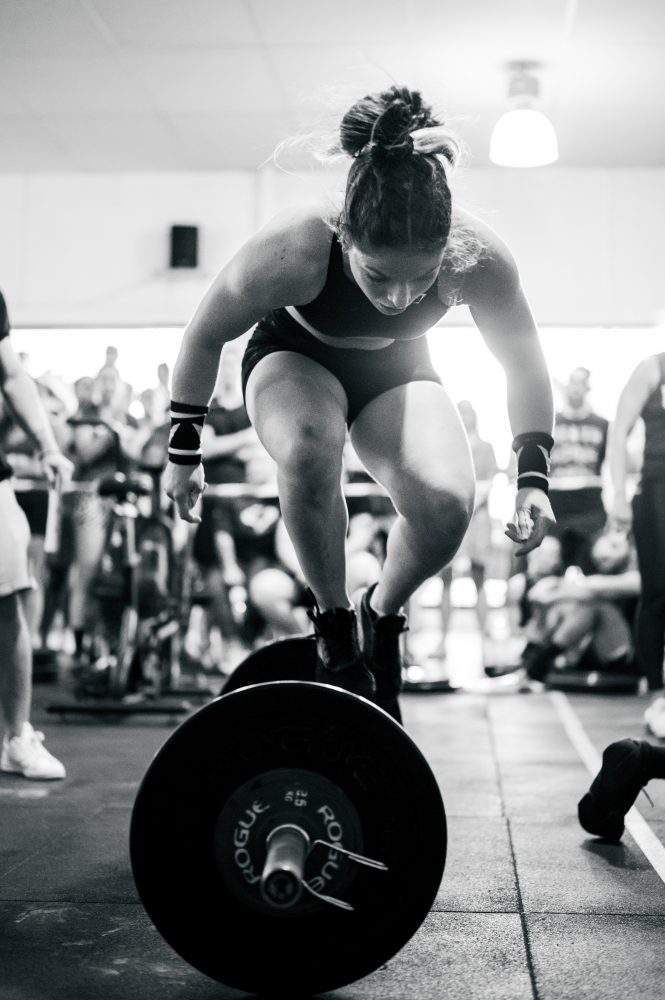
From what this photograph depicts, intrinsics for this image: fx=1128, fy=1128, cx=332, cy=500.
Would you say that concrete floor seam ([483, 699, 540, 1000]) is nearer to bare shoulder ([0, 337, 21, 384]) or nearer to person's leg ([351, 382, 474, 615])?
person's leg ([351, 382, 474, 615])

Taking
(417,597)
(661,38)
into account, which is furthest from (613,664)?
(661,38)

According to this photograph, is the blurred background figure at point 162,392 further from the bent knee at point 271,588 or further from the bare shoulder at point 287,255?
the bare shoulder at point 287,255

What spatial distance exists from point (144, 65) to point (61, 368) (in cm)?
283

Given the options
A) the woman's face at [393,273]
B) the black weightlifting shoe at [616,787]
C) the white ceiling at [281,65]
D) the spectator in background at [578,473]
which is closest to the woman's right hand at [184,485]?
the woman's face at [393,273]

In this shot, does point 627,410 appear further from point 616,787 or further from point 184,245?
point 184,245

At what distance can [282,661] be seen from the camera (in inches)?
97.1

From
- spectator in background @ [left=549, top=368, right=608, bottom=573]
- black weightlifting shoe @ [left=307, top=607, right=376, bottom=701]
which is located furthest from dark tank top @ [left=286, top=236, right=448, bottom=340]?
spectator in background @ [left=549, top=368, right=608, bottom=573]

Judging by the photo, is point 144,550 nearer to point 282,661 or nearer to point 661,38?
point 282,661

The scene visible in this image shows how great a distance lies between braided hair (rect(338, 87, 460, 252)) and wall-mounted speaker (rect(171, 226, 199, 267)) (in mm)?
6522

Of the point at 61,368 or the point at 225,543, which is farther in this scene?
the point at 61,368

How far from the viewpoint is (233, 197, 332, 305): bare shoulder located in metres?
1.77

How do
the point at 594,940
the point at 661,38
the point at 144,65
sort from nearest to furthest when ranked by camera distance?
the point at 594,940, the point at 661,38, the point at 144,65

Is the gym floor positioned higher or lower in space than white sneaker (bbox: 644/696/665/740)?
higher

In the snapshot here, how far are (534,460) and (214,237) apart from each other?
6558 millimetres
